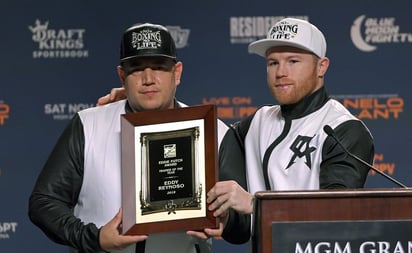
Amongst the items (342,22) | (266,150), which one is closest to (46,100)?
(342,22)

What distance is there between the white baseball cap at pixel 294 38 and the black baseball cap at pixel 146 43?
1.26ft

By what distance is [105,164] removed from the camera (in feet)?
10.0

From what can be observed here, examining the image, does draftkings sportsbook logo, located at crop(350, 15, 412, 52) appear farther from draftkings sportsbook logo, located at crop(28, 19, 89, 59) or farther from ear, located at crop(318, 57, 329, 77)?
ear, located at crop(318, 57, 329, 77)

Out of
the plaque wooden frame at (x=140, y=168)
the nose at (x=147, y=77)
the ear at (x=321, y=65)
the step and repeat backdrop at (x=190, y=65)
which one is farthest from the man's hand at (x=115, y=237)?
the step and repeat backdrop at (x=190, y=65)

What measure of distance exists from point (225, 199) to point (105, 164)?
0.45 meters

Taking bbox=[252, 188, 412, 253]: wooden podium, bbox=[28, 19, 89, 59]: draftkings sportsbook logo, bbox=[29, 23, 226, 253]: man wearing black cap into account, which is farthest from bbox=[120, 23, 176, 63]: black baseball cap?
bbox=[28, 19, 89, 59]: draftkings sportsbook logo

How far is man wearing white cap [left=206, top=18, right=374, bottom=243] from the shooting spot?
3145 mm

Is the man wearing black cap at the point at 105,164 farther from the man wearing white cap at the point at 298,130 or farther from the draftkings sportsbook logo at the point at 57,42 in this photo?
the draftkings sportsbook logo at the point at 57,42

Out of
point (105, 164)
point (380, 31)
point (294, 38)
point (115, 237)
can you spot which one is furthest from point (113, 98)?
point (380, 31)

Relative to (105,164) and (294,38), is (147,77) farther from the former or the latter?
(294,38)

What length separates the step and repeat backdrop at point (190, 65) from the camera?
538 cm

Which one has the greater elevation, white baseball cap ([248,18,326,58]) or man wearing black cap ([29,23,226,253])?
white baseball cap ([248,18,326,58])

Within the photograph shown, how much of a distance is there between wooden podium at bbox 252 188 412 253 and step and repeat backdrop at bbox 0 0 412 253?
300 centimetres

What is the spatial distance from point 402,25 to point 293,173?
240cm
